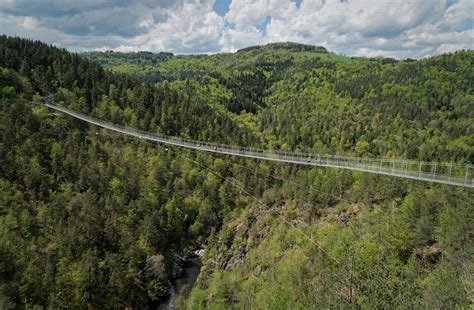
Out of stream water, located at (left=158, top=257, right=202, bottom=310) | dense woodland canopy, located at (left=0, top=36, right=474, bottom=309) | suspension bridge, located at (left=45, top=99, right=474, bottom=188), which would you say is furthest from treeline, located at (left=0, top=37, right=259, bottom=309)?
suspension bridge, located at (left=45, top=99, right=474, bottom=188)

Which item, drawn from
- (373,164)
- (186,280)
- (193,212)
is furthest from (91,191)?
(373,164)

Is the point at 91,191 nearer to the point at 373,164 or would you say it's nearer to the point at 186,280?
the point at 186,280

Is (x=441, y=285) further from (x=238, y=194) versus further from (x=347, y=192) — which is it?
(x=238, y=194)

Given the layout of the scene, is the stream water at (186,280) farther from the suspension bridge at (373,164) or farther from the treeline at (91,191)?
the suspension bridge at (373,164)

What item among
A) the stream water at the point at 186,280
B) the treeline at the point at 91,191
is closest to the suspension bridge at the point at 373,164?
the treeline at the point at 91,191

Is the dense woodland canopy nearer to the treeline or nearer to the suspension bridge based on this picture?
the treeline

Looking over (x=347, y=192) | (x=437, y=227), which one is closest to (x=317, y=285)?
(x=437, y=227)

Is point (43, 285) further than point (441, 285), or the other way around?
point (43, 285)
